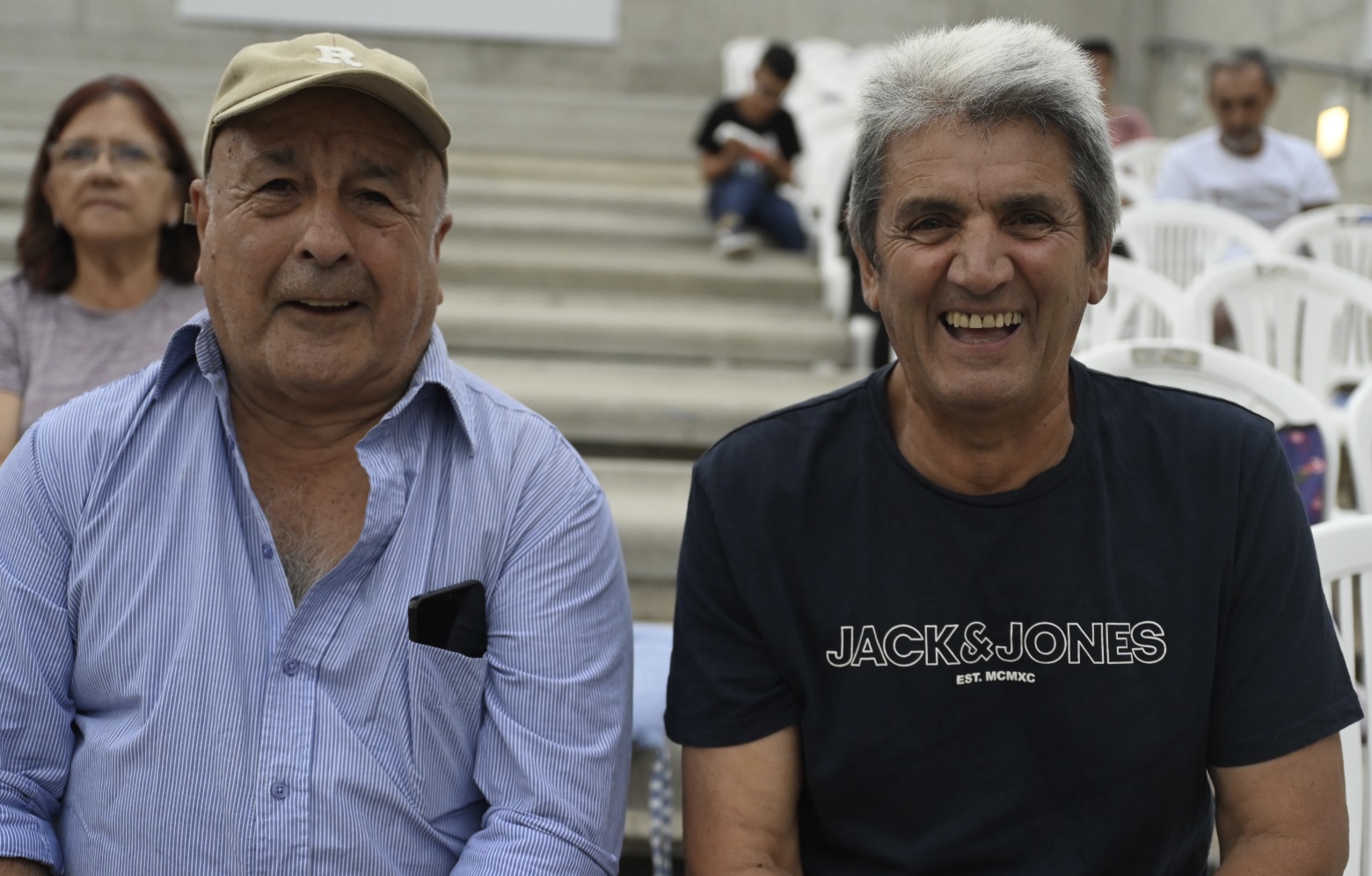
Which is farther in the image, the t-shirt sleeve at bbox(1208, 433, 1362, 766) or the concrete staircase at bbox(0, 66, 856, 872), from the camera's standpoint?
the concrete staircase at bbox(0, 66, 856, 872)

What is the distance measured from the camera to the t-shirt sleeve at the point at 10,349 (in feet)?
8.37

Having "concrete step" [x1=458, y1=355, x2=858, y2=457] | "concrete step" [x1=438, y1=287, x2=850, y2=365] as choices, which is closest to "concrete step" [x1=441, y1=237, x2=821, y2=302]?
→ "concrete step" [x1=438, y1=287, x2=850, y2=365]

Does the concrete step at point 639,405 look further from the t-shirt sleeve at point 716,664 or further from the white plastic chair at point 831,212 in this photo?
the t-shirt sleeve at point 716,664

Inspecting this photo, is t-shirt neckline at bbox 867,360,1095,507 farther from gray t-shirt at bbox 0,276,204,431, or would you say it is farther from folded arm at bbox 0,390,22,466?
folded arm at bbox 0,390,22,466

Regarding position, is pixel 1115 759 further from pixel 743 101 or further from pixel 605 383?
pixel 743 101

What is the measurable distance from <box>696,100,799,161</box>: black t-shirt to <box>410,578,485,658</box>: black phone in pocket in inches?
185

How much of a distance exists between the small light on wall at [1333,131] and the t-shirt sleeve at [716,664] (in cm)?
705

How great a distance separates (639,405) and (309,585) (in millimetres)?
2387

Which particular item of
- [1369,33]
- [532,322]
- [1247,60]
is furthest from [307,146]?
[1369,33]

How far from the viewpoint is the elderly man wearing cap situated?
1.49m

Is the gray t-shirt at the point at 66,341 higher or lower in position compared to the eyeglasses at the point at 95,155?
lower

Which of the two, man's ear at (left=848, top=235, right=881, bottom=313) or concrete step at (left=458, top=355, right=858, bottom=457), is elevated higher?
man's ear at (left=848, top=235, right=881, bottom=313)

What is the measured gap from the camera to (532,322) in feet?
15.4

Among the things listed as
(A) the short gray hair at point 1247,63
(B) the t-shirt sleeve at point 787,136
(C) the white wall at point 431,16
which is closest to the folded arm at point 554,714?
(B) the t-shirt sleeve at point 787,136
